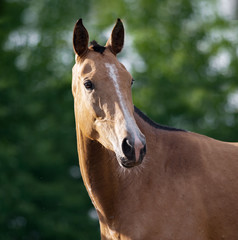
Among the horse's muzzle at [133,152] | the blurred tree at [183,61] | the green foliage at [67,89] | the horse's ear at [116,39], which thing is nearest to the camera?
the horse's muzzle at [133,152]

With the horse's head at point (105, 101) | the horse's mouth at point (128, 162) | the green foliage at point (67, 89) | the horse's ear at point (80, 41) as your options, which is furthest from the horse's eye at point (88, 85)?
the green foliage at point (67, 89)

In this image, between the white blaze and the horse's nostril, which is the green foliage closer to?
the white blaze

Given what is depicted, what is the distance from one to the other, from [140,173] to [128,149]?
0.70 meters

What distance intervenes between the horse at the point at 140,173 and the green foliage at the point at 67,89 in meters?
11.6

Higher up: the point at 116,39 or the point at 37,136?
the point at 116,39

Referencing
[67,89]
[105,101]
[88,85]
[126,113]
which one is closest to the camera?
[126,113]

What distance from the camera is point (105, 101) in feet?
15.3

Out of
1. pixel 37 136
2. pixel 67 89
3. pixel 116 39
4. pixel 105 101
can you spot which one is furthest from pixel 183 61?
pixel 105 101

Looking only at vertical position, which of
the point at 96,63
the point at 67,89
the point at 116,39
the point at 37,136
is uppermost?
the point at 116,39

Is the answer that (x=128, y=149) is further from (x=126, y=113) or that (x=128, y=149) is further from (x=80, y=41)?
(x=80, y=41)

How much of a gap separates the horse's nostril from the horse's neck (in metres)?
0.64

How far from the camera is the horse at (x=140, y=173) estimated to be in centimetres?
463

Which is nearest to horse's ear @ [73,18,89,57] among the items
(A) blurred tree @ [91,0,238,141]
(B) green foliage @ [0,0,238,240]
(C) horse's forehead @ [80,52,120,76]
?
(C) horse's forehead @ [80,52,120,76]

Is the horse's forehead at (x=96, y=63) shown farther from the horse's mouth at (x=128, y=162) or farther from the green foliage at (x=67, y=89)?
the green foliage at (x=67, y=89)
